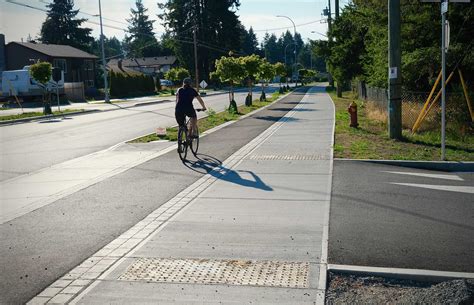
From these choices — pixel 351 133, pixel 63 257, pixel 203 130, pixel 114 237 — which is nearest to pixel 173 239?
pixel 114 237

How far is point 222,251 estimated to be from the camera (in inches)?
229

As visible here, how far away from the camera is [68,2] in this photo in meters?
88.7

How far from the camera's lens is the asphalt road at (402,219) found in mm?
5539

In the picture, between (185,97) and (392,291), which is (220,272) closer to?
(392,291)

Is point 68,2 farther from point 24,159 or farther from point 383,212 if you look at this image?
point 383,212

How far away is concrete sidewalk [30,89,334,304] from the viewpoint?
4.70 metres

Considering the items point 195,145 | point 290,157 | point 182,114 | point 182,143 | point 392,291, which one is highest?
point 182,114

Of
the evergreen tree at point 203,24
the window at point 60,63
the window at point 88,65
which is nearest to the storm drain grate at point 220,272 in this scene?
the window at point 60,63

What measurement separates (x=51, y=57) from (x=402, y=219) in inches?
2368

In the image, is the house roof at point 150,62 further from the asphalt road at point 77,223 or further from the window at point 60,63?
the asphalt road at point 77,223

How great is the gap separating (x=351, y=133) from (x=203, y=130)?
5211mm

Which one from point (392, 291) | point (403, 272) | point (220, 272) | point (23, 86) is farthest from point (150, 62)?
point (392, 291)

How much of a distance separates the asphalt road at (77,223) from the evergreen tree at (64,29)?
80367 mm

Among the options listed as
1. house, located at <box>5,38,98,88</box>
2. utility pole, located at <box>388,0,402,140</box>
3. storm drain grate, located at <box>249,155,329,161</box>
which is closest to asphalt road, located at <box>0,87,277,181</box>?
storm drain grate, located at <box>249,155,329,161</box>
